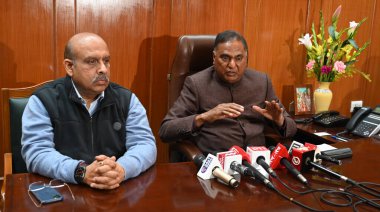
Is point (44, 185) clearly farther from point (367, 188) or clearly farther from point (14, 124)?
point (367, 188)

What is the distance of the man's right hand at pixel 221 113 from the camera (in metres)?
1.84

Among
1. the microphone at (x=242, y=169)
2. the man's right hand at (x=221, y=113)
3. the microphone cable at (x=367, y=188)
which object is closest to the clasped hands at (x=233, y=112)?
the man's right hand at (x=221, y=113)

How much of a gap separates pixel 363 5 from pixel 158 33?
5.97 feet

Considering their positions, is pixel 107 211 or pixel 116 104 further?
pixel 116 104

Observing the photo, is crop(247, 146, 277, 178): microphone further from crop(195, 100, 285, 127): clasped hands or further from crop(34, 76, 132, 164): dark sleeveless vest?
crop(34, 76, 132, 164): dark sleeveless vest

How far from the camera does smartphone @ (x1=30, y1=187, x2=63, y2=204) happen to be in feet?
3.92

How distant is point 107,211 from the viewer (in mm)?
1165

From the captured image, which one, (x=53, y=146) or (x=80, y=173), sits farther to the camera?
(x=53, y=146)

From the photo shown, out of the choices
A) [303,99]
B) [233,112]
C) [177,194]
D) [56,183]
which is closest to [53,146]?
[56,183]

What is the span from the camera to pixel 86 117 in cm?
168

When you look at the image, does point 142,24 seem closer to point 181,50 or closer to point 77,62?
point 181,50

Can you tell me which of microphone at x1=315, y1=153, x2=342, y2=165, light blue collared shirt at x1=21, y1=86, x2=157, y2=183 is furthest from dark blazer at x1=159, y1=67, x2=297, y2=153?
microphone at x1=315, y1=153, x2=342, y2=165

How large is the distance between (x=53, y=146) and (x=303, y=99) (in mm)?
1985

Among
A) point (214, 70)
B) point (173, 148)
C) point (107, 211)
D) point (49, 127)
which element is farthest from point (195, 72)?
point (107, 211)
